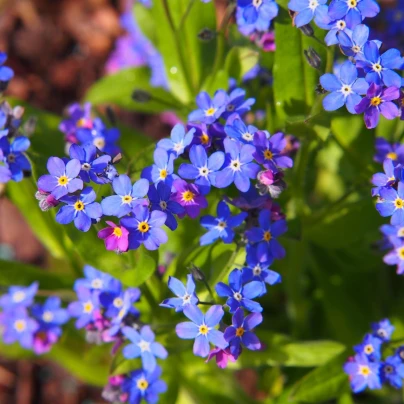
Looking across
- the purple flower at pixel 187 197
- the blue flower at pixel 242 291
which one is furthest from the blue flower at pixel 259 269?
the purple flower at pixel 187 197

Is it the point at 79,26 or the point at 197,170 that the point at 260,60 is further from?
the point at 79,26

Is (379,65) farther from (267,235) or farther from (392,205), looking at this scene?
(267,235)

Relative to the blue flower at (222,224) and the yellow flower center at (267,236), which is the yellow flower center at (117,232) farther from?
the yellow flower center at (267,236)

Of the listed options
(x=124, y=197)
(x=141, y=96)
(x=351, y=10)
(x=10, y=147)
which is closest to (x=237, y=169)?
(x=124, y=197)

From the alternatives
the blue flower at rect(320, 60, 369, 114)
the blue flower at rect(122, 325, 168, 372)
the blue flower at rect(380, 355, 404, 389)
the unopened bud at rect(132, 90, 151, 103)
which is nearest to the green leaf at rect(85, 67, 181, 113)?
the unopened bud at rect(132, 90, 151, 103)

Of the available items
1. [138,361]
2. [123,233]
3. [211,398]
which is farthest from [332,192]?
[123,233]
